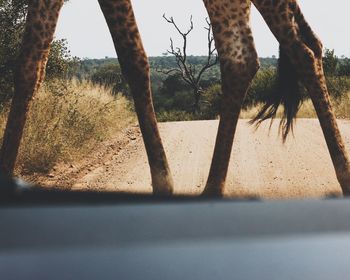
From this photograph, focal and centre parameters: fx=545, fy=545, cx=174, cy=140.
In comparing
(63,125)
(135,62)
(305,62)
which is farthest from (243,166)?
(135,62)

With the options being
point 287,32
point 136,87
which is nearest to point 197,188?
point 136,87

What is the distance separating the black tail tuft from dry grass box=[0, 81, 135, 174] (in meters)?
1.69

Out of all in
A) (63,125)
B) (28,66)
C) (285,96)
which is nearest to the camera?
(28,66)

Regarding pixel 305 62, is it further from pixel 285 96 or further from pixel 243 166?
pixel 243 166

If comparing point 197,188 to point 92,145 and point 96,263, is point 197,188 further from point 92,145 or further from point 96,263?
point 96,263

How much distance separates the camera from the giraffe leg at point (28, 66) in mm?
2512

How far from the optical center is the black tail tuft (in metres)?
3.30

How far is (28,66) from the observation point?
262cm

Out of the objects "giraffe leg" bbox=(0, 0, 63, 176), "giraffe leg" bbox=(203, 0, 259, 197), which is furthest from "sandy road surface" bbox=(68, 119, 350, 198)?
"giraffe leg" bbox=(0, 0, 63, 176)

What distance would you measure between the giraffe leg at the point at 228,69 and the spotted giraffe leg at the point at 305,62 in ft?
0.54

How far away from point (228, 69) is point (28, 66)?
3.20ft

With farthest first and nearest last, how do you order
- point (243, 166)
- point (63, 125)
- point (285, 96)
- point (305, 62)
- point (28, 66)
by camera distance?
point (63, 125) < point (243, 166) < point (285, 96) < point (305, 62) < point (28, 66)

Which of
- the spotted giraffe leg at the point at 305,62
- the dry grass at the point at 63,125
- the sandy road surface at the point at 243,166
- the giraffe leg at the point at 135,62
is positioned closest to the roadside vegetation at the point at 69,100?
the dry grass at the point at 63,125

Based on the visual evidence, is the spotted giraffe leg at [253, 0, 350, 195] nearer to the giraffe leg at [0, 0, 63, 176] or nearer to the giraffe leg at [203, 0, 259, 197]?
the giraffe leg at [203, 0, 259, 197]
